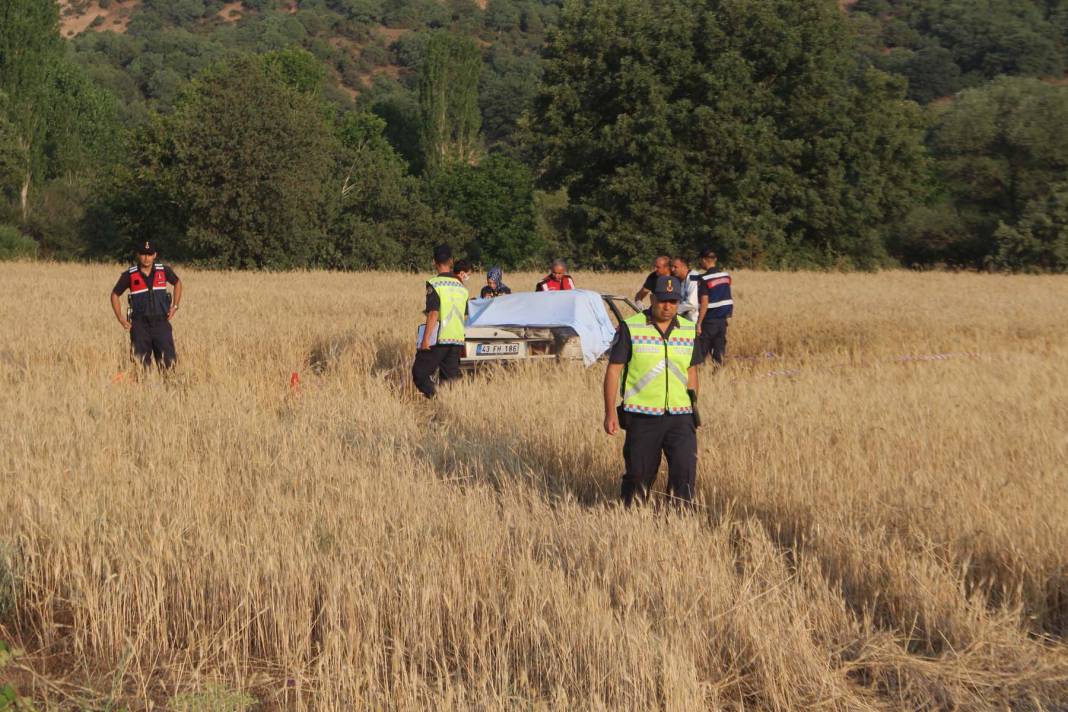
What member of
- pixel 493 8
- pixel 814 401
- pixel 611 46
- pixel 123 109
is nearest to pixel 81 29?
pixel 493 8

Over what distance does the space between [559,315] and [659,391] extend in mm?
5768

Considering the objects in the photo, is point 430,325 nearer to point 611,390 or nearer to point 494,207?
point 611,390

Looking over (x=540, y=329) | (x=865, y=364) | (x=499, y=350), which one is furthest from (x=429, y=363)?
(x=865, y=364)

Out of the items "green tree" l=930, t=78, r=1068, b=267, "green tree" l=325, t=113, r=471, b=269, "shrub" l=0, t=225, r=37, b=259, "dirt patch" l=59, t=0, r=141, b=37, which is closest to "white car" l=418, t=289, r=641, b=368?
"green tree" l=930, t=78, r=1068, b=267

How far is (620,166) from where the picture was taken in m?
43.3

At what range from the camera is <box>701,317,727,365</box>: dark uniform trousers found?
45.5 feet

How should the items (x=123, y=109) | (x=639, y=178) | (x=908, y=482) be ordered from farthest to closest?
(x=123, y=109), (x=639, y=178), (x=908, y=482)

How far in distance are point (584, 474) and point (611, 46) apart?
3769 centimetres

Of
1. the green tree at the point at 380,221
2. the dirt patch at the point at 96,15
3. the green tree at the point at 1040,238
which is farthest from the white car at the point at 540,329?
the dirt patch at the point at 96,15

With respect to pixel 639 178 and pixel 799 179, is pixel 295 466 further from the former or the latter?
pixel 799 179

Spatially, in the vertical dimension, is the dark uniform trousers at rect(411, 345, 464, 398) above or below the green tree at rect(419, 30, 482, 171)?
below

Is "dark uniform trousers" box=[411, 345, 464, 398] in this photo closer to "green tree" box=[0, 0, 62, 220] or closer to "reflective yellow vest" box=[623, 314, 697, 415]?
"reflective yellow vest" box=[623, 314, 697, 415]

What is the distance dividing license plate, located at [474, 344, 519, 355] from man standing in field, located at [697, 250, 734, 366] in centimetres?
251

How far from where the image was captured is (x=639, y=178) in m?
42.3
